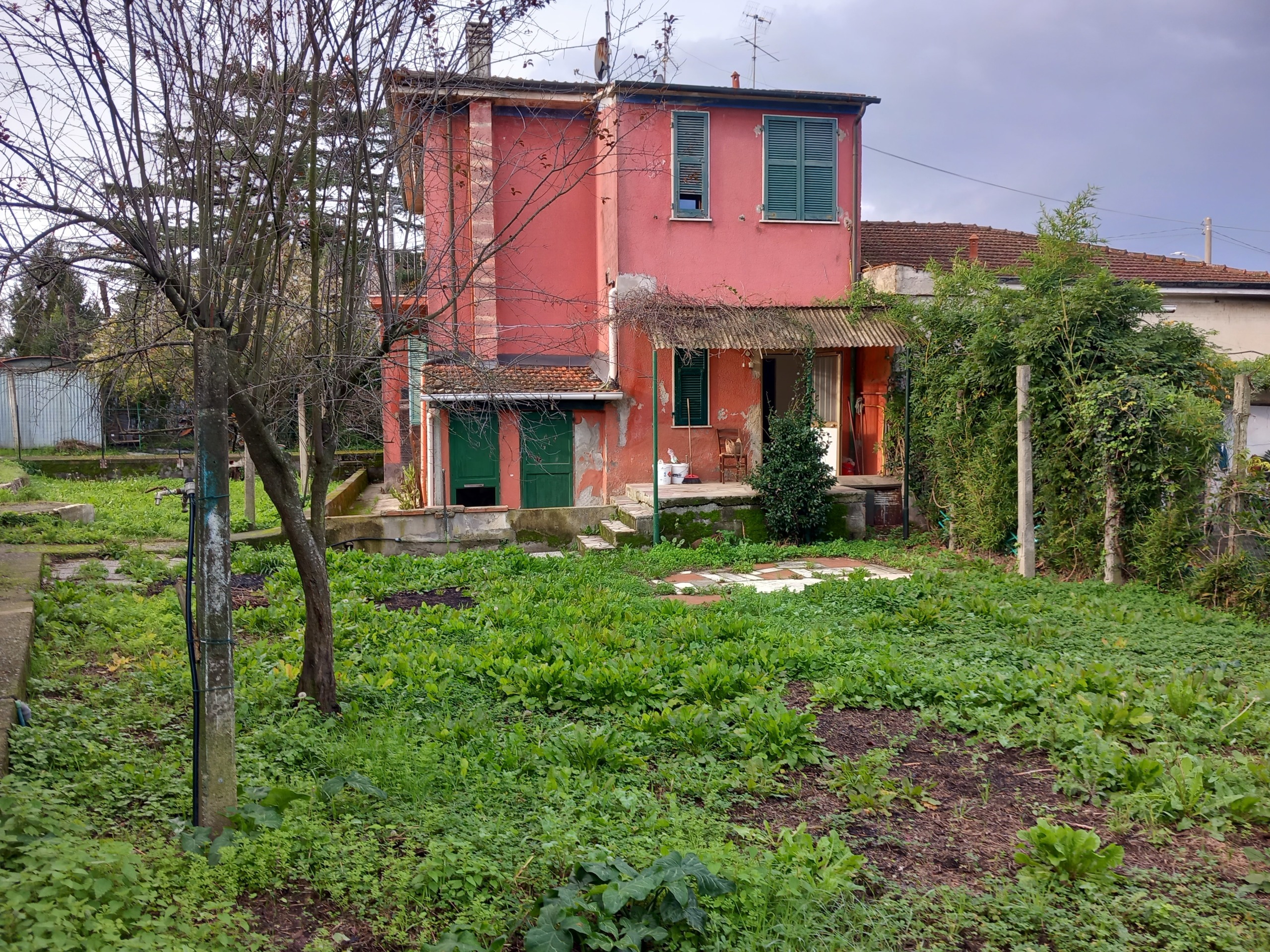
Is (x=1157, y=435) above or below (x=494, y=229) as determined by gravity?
below

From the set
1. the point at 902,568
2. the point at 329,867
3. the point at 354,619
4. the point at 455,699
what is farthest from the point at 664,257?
the point at 329,867

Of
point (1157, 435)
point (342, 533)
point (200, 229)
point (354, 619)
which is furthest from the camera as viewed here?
point (342, 533)

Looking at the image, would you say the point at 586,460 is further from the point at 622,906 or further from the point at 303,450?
the point at 622,906

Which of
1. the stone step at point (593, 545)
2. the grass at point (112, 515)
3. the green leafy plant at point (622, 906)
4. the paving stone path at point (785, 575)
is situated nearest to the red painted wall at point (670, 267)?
the stone step at point (593, 545)

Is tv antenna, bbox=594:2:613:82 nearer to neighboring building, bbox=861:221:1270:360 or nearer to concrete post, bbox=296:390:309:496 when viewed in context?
concrete post, bbox=296:390:309:496

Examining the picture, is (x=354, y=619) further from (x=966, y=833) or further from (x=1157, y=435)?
(x=1157, y=435)

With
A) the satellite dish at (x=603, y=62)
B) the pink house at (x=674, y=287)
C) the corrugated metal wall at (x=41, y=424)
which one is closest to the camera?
the satellite dish at (x=603, y=62)

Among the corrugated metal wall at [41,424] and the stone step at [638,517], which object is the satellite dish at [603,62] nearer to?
the stone step at [638,517]

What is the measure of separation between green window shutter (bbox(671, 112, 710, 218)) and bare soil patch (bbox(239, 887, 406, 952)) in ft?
43.1

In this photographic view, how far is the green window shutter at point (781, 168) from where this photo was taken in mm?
15062

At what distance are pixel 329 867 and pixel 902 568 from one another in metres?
8.93

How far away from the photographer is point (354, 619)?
7922 mm

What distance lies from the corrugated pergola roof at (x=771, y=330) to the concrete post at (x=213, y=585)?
32.0ft

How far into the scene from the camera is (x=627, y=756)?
4.69 metres
